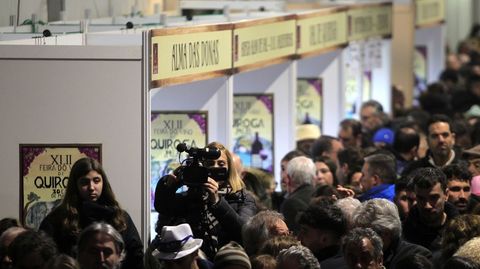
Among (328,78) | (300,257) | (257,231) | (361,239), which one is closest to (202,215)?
(257,231)

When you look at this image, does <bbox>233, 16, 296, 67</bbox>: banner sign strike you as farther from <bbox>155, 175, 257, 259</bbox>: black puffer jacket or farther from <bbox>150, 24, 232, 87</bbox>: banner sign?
<bbox>155, 175, 257, 259</bbox>: black puffer jacket

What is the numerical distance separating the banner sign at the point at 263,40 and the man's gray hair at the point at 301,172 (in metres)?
1.19

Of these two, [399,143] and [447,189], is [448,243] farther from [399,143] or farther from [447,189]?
[399,143]

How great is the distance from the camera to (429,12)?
87.9 feet

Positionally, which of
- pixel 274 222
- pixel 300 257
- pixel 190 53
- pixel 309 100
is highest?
pixel 190 53

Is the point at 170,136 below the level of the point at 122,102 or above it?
below

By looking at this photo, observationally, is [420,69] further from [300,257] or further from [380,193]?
[300,257]

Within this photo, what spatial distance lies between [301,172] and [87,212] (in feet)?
11.0

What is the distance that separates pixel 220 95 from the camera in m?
14.0

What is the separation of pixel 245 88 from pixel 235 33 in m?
2.38

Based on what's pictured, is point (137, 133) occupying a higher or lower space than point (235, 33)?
lower

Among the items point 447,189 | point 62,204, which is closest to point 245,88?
point 447,189

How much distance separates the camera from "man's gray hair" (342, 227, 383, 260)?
9.64 meters

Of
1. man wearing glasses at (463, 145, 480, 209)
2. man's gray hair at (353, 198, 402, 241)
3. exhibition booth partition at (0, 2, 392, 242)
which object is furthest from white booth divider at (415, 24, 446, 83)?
man's gray hair at (353, 198, 402, 241)
